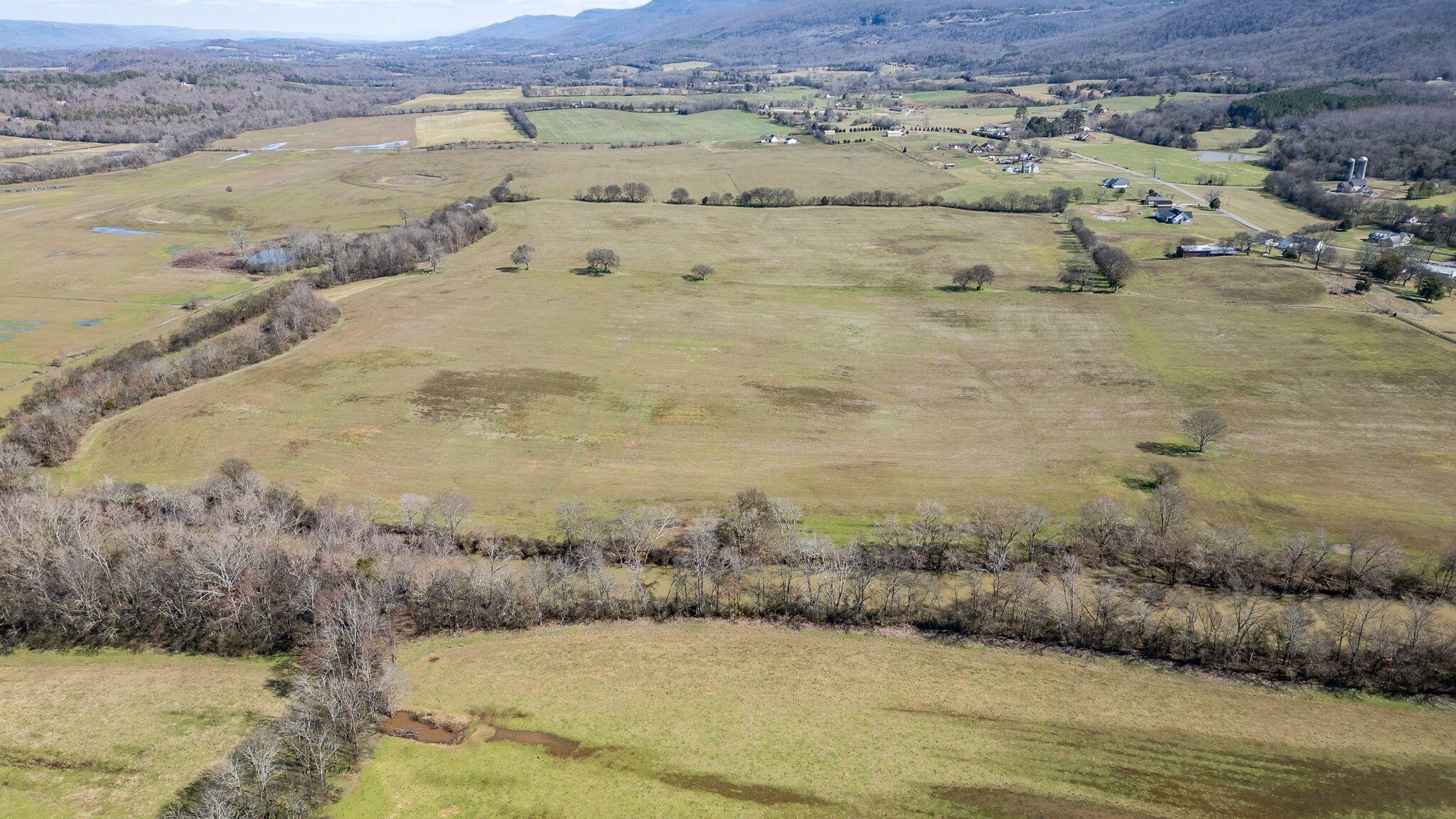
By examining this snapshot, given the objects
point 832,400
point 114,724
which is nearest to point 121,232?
point 114,724

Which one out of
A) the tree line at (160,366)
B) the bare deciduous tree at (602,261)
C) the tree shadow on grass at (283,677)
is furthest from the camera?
the bare deciduous tree at (602,261)

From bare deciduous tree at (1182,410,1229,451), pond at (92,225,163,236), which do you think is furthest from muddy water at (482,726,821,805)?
pond at (92,225,163,236)

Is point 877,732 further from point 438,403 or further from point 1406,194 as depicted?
point 1406,194

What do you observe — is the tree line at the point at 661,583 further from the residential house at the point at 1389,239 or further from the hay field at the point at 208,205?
the residential house at the point at 1389,239

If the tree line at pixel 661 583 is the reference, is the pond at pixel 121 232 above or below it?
above

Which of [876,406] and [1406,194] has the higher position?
[1406,194]

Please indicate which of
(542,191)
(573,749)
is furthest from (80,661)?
(542,191)

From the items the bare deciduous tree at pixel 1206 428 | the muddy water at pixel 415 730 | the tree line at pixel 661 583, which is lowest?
the muddy water at pixel 415 730

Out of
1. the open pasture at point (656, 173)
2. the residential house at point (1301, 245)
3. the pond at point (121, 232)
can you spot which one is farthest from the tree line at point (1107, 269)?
the pond at point (121, 232)
